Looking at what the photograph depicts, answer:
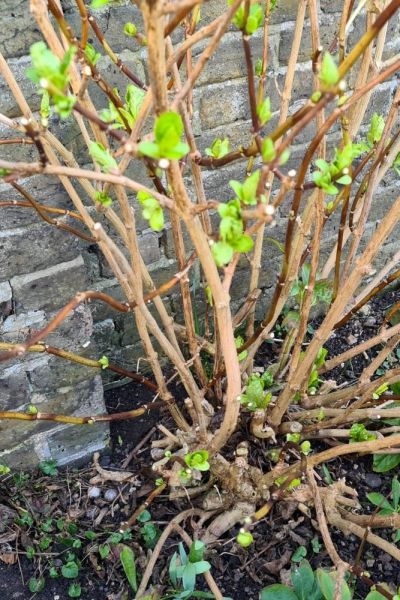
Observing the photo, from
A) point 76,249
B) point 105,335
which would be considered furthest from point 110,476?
point 76,249

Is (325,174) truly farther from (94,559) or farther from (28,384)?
(94,559)

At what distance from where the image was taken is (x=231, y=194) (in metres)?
1.74

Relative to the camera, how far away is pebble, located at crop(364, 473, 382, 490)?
160cm

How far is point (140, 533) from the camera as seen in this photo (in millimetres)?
1510

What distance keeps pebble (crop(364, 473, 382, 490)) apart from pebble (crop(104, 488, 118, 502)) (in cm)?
68

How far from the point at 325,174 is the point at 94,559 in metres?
1.08

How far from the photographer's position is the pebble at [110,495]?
160cm

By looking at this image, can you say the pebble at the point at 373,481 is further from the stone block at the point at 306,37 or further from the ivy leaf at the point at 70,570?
the stone block at the point at 306,37

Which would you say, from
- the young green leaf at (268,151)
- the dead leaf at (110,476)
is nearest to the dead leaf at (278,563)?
the dead leaf at (110,476)

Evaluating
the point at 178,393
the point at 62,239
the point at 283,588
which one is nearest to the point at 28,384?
the point at 62,239

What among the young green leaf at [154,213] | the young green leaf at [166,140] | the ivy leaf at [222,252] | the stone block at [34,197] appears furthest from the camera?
the stone block at [34,197]

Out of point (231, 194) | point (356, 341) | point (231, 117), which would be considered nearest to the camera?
point (231, 117)

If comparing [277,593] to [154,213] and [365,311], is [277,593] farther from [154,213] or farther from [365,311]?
[365,311]

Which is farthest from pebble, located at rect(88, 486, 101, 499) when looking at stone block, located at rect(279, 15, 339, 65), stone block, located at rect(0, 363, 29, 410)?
stone block, located at rect(279, 15, 339, 65)
